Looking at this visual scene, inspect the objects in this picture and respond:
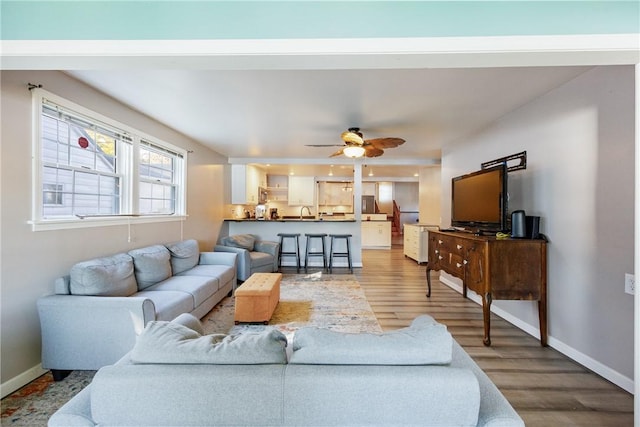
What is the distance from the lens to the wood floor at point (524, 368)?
1711 millimetres

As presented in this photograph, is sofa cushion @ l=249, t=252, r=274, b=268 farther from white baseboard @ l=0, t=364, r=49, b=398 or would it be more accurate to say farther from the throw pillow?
white baseboard @ l=0, t=364, r=49, b=398

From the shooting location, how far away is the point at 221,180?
18.7 ft

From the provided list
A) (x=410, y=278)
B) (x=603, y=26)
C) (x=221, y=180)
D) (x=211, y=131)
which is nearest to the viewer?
(x=603, y=26)

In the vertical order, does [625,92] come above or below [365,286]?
above

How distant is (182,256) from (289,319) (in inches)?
62.6

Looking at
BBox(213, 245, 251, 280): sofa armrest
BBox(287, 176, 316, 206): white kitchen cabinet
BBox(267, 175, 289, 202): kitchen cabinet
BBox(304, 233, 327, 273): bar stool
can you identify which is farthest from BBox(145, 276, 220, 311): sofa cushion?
BBox(267, 175, 289, 202): kitchen cabinet

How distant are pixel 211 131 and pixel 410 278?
4.12 metres

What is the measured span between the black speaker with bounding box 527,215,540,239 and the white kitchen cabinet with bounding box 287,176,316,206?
6.09 meters

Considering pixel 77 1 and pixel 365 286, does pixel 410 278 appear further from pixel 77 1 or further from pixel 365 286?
pixel 77 1

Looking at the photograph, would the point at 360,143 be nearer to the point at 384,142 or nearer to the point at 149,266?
the point at 384,142

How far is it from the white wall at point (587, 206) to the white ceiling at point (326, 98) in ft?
0.94

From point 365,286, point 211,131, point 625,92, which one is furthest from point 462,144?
point 211,131

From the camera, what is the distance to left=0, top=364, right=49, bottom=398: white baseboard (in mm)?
1819

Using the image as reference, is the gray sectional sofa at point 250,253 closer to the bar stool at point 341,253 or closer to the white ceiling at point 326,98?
the bar stool at point 341,253
